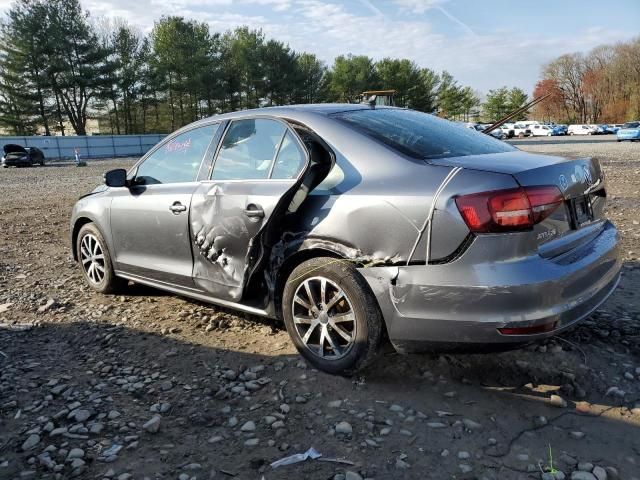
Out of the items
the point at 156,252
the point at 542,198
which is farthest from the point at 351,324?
the point at 156,252

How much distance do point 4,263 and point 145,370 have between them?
3971 mm

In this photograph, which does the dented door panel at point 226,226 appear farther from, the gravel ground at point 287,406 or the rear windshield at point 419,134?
the rear windshield at point 419,134

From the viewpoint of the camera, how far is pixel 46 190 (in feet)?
50.3

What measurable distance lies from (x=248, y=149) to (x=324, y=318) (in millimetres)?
1345

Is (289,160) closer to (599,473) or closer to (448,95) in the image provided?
(599,473)

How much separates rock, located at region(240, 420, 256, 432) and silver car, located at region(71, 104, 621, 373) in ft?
2.08

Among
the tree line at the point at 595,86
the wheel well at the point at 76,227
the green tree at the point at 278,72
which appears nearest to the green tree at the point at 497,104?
the tree line at the point at 595,86

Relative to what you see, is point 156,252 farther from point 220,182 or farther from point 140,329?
point 220,182

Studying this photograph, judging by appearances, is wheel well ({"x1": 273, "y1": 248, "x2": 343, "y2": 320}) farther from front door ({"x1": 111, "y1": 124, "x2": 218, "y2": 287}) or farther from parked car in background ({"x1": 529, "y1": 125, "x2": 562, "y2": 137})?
parked car in background ({"x1": 529, "y1": 125, "x2": 562, "y2": 137})

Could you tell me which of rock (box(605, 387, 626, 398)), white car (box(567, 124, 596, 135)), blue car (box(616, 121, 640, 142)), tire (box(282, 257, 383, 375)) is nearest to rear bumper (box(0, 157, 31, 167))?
tire (box(282, 257, 383, 375))

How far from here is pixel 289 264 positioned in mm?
3430

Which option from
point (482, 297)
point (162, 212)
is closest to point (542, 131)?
point (162, 212)

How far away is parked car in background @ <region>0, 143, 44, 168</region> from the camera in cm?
2923

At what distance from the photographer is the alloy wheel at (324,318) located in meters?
3.14
